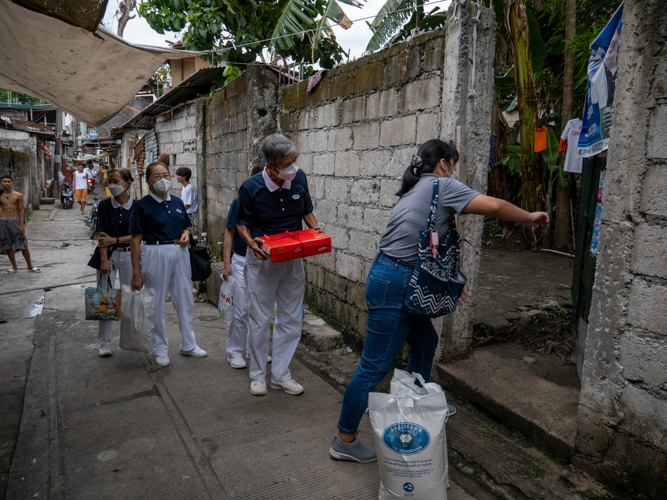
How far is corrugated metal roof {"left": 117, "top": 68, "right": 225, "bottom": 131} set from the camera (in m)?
8.14

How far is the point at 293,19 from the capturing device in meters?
7.79

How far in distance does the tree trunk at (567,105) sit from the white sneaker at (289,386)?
5.29 meters

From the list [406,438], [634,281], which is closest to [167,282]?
[406,438]

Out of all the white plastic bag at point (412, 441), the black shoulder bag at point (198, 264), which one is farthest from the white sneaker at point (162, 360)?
the white plastic bag at point (412, 441)

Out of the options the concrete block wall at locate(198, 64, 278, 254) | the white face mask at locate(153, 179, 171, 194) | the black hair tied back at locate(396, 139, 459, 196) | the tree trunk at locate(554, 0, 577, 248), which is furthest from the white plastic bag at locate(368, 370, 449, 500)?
the tree trunk at locate(554, 0, 577, 248)

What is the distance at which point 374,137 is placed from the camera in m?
4.14

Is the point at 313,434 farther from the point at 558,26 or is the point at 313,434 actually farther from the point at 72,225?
the point at 72,225

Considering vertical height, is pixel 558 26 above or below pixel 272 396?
above

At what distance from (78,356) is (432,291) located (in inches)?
145

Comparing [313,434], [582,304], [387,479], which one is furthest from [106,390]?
[582,304]

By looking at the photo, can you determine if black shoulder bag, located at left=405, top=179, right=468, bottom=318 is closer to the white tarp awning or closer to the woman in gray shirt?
the woman in gray shirt

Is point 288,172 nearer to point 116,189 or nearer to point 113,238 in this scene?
point 116,189

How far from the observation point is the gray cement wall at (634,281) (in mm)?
2111

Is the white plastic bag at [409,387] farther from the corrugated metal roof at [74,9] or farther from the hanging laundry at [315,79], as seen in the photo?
the hanging laundry at [315,79]
